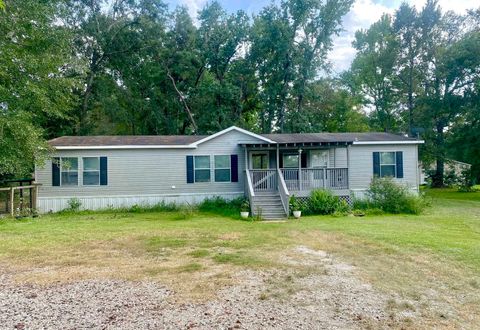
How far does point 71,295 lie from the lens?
14.9ft

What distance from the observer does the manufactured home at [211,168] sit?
1375 cm

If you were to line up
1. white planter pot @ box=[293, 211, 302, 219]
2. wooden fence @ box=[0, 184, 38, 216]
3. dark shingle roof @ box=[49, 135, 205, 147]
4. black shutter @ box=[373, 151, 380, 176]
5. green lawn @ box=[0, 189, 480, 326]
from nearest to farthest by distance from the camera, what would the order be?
1. green lawn @ box=[0, 189, 480, 326]
2. wooden fence @ box=[0, 184, 38, 216]
3. white planter pot @ box=[293, 211, 302, 219]
4. dark shingle roof @ box=[49, 135, 205, 147]
5. black shutter @ box=[373, 151, 380, 176]

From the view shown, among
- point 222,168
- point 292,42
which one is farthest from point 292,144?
point 292,42

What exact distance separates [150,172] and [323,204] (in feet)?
26.2

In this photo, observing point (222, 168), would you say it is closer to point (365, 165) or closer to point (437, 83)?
point (365, 165)

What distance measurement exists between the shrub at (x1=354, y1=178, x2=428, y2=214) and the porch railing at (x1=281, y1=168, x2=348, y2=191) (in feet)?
4.69

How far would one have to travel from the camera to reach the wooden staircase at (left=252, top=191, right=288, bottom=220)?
12.1m

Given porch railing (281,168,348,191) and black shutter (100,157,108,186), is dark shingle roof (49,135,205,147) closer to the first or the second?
black shutter (100,157,108,186)

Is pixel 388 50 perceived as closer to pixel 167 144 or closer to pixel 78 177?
pixel 167 144

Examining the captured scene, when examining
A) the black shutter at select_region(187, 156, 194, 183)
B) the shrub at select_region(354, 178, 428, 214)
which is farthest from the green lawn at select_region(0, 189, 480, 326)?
the black shutter at select_region(187, 156, 194, 183)

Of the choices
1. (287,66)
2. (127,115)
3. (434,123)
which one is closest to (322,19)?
(287,66)

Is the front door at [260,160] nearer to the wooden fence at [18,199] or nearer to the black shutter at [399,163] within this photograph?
the black shutter at [399,163]

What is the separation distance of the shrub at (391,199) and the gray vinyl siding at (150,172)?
19.2ft

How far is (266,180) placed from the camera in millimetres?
13852
